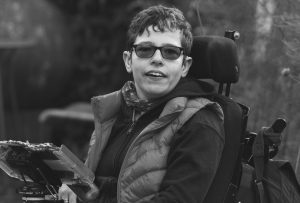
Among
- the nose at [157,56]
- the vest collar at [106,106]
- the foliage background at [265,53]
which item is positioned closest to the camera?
the nose at [157,56]

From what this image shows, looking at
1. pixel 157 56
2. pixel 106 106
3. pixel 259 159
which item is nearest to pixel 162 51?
pixel 157 56

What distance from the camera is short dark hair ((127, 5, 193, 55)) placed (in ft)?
10.8

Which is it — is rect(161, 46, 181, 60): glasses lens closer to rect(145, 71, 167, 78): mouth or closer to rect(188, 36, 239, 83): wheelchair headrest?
rect(145, 71, 167, 78): mouth

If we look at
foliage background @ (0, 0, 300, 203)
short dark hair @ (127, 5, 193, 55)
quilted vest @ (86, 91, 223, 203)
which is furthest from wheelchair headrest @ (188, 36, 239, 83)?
foliage background @ (0, 0, 300, 203)

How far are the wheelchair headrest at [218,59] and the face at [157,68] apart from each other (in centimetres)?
15

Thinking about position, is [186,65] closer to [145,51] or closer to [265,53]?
[145,51]

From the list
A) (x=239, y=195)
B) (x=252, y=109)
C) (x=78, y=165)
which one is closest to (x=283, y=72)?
(x=252, y=109)

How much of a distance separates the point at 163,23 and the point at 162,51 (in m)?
0.12

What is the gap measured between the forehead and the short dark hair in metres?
0.01

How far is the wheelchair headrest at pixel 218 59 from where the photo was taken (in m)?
3.43

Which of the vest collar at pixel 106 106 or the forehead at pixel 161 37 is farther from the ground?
the forehead at pixel 161 37

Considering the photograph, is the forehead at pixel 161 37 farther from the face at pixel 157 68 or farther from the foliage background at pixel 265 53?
the foliage background at pixel 265 53

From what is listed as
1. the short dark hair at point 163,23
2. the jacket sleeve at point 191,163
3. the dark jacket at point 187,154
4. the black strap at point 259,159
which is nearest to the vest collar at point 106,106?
the dark jacket at point 187,154

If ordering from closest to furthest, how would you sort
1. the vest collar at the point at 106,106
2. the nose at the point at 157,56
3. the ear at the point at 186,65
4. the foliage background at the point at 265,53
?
1. the nose at the point at 157,56
2. the ear at the point at 186,65
3. the vest collar at the point at 106,106
4. the foliage background at the point at 265,53
